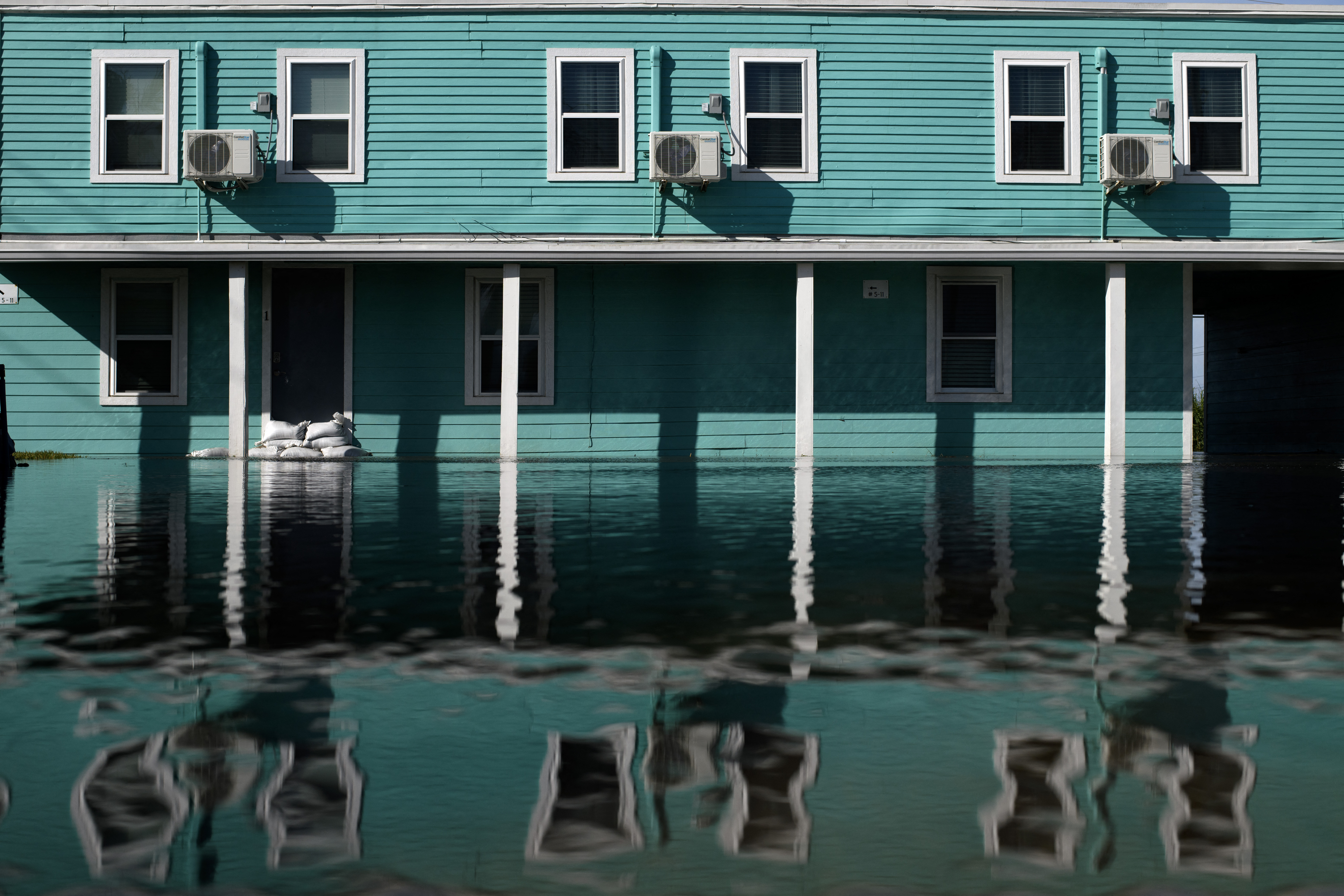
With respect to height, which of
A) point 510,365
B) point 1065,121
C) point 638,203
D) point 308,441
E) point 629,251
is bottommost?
point 308,441

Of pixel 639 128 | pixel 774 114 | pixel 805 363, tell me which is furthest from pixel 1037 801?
pixel 774 114

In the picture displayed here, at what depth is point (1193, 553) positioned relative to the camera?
5676 millimetres

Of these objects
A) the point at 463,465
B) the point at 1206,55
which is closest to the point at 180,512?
the point at 463,465

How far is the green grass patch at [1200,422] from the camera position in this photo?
28266 millimetres

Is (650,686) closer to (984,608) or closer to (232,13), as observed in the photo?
(984,608)

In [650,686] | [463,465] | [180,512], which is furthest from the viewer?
[463,465]

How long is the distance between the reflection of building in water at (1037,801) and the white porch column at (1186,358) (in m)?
17.0

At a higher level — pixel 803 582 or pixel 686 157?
pixel 686 157

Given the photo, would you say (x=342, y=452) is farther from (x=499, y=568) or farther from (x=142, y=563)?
(x=499, y=568)

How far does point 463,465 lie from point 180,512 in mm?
7514

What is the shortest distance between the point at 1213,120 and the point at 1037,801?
59.6 ft

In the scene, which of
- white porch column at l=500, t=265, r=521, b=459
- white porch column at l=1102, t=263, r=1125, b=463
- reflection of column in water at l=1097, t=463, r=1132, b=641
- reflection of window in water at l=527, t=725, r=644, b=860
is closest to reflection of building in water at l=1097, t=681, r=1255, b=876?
reflection of window in water at l=527, t=725, r=644, b=860

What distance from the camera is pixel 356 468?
569 inches

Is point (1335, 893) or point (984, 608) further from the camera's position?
point (984, 608)
